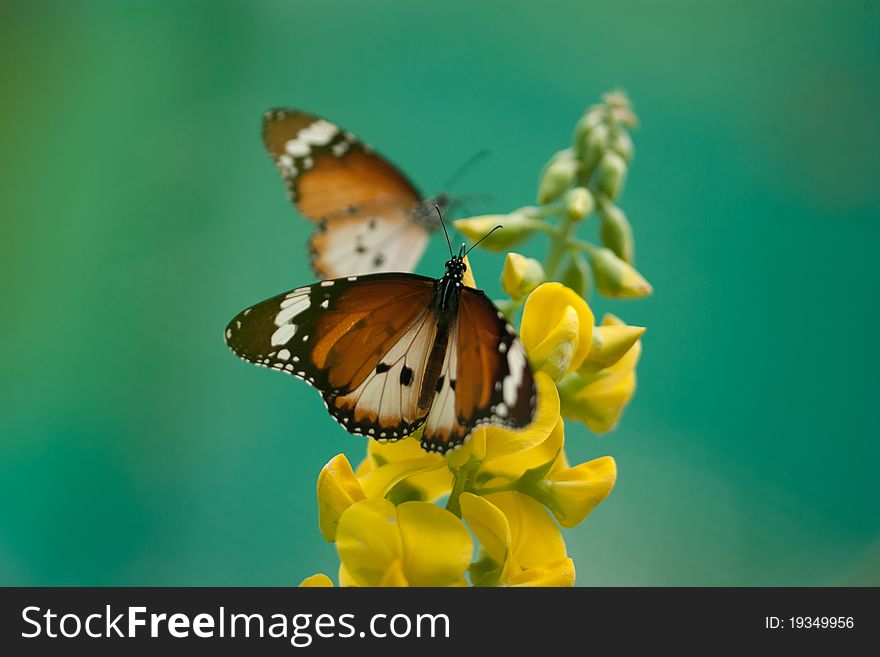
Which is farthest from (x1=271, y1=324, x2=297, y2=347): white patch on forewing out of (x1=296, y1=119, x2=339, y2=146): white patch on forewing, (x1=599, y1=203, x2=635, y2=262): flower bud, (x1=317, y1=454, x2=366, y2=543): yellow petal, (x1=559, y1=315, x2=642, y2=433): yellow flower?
(x1=296, y1=119, x2=339, y2=146): white patch on forewing

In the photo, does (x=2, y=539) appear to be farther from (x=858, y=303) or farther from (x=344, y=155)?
(x=858, y=303)

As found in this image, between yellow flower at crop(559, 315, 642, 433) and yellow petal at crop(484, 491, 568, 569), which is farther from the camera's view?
yellow flower at crop(559, 315, 642, 433)

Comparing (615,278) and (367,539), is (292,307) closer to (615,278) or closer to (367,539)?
(367,539)

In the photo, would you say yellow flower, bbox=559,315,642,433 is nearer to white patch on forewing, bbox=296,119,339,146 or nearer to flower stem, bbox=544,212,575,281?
flower stem, bbox=544,212,575,281

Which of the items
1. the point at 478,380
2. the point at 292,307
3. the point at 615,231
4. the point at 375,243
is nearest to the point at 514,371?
the point at 478,380

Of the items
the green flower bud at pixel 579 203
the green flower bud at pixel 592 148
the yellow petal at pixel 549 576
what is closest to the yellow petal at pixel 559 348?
the yellow petal at pixel 549 576

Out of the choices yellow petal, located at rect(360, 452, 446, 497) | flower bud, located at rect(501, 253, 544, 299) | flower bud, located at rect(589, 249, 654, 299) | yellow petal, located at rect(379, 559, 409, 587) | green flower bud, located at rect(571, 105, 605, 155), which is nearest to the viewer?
yellow petal, located at rect(379, 559, 409, 587)

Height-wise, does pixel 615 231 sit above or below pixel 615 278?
above
